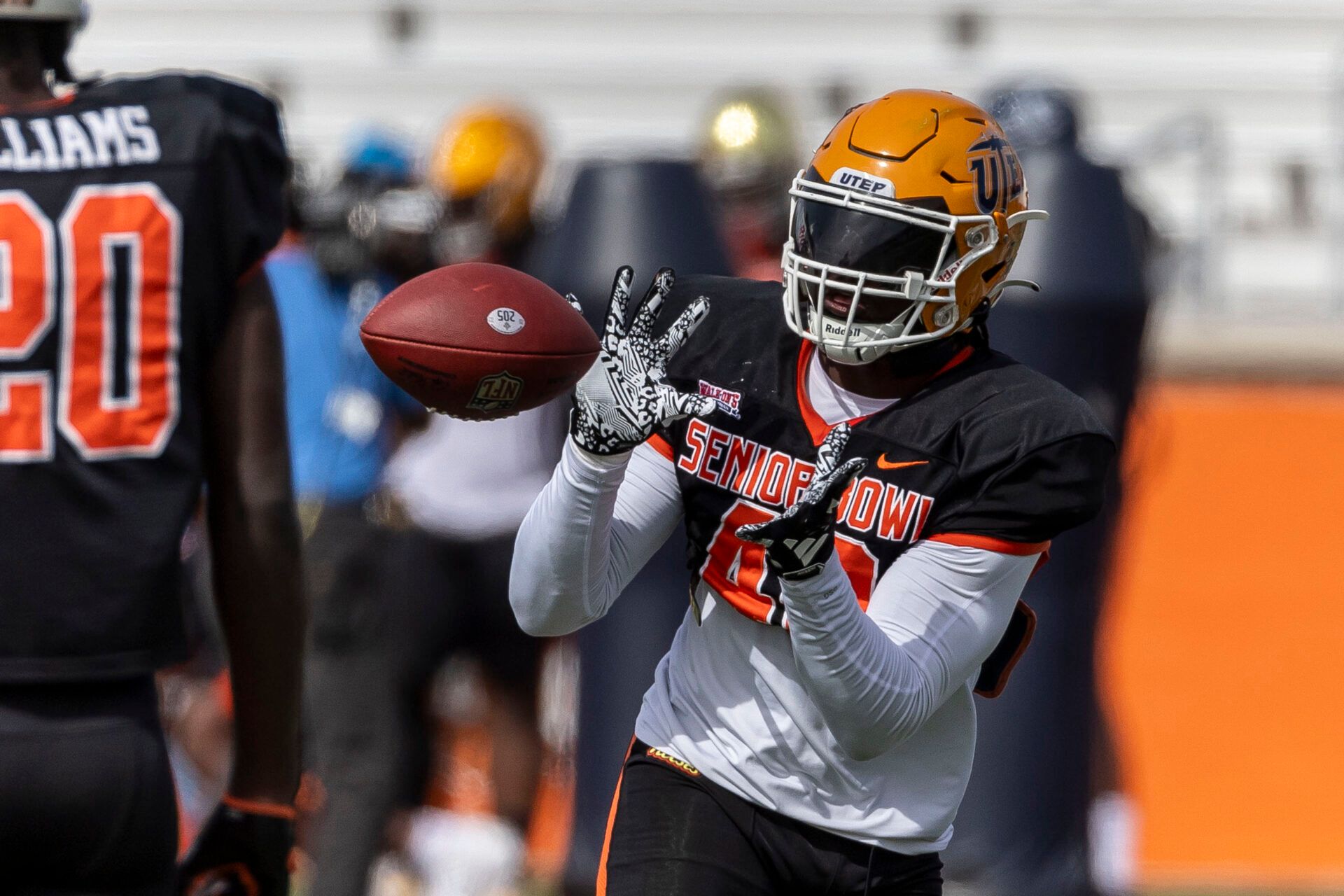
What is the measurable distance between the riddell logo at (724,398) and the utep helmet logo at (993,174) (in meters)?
0.39

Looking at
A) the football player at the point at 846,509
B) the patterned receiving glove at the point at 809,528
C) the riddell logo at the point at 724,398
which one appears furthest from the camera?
the riddell logo at the point at 724,398

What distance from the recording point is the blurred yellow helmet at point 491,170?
5531mm

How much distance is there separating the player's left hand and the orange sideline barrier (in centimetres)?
380

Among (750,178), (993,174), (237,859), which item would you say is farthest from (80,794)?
(750,178)

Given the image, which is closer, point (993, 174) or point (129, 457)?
point (129, 457)

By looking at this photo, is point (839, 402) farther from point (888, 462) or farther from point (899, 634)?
point (899, 634)

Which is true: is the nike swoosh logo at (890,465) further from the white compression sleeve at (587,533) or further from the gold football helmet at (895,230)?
the white compression sleeve at (587,533)

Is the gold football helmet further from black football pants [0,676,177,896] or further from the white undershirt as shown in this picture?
black football pants [0,676,177,896]

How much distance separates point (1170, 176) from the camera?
8.70 meters

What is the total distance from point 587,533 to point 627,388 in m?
0.22

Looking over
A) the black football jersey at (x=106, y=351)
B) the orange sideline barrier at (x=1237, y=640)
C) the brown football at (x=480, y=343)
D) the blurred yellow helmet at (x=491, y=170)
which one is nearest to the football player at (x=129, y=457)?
the black football jersey at (x=106, y=351)

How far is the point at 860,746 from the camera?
226 cm

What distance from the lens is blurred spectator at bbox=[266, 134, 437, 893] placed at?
4.60 meters

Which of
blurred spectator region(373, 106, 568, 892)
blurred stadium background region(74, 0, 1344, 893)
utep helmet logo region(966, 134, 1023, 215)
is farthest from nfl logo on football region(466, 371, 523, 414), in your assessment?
blurred stadium background region(74, 0, 1344, 893)
